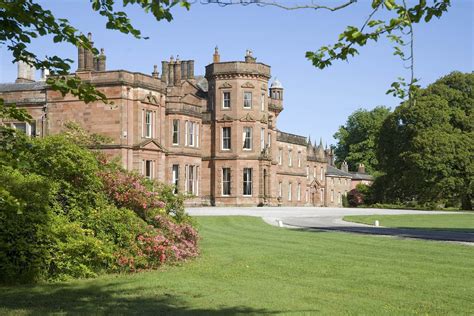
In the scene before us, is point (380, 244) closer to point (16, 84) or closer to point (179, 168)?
point (179, 168)

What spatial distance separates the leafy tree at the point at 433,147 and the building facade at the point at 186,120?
38.5 feet

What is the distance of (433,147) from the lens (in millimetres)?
59438

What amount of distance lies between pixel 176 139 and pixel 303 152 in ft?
85.1

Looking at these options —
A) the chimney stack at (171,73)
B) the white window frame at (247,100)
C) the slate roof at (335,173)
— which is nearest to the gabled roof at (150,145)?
the white window frame at (247,100)

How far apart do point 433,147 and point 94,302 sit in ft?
176

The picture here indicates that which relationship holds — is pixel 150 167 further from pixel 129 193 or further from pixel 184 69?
pixel 129 193

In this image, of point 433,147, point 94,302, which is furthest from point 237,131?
point 94,302

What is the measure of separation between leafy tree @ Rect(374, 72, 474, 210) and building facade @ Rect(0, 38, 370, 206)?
38.5ft

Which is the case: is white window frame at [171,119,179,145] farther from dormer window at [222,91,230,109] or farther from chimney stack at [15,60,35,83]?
chimney stack at [15,60,35,83]

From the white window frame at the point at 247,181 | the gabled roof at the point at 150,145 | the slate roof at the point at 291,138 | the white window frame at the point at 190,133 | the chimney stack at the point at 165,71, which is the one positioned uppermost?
the chimney stack at the point at 165,71

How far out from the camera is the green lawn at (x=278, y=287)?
9.41 meters

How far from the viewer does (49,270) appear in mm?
12352

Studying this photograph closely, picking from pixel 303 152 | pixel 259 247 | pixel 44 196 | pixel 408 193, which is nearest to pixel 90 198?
pixel 44 196

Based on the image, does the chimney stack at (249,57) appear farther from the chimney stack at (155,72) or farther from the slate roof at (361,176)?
the slate roof at (361,176)
